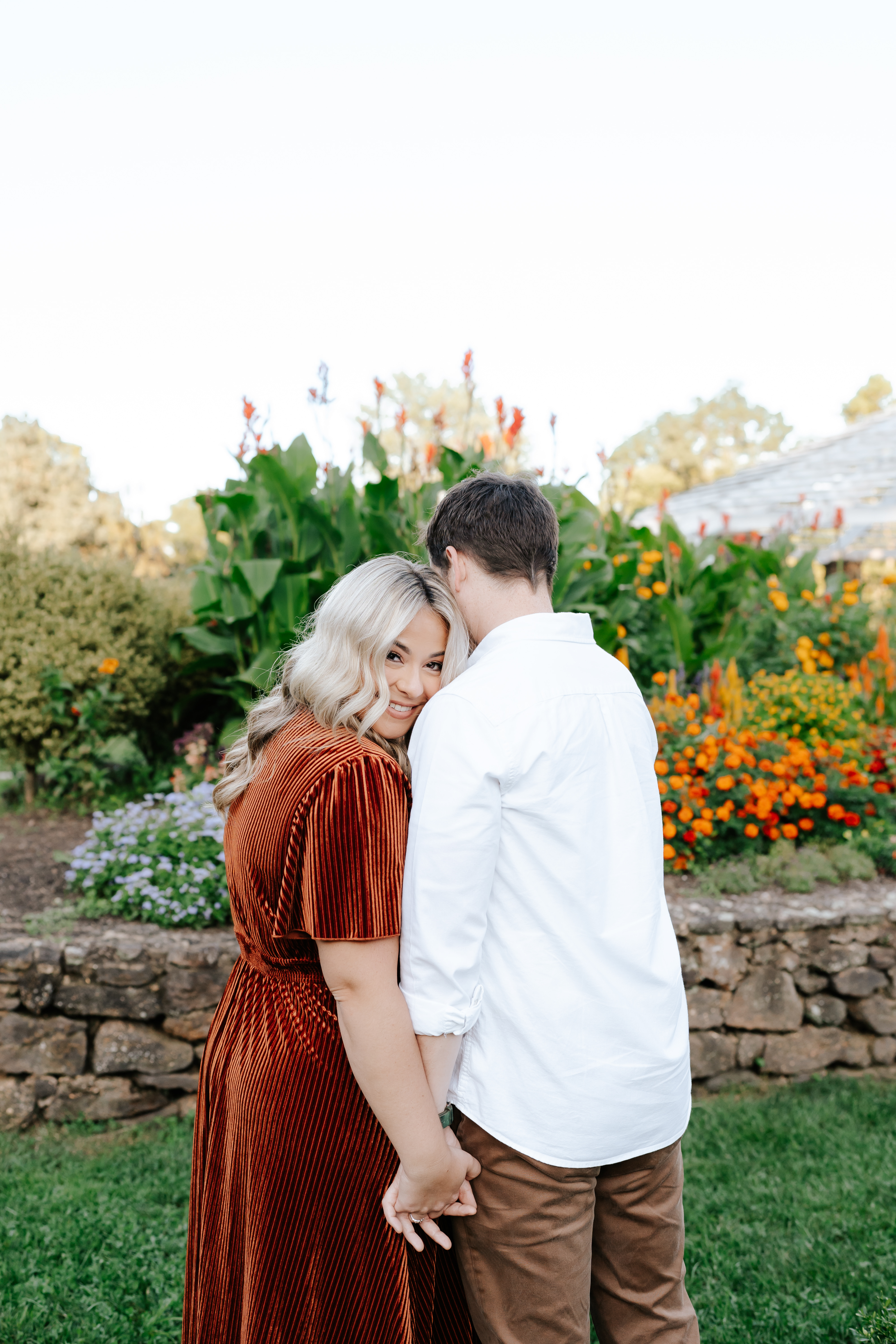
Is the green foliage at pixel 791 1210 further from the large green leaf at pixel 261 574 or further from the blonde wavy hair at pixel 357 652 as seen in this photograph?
the large green leaf at pixel 261 574

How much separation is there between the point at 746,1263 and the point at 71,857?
3247 mm

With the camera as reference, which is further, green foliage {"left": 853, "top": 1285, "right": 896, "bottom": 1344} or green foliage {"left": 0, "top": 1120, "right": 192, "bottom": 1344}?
green foliage {"left": 0, "top": 1120, "right": 192, "bottom": 1344}

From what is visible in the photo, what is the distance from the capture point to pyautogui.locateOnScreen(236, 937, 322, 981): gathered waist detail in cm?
153

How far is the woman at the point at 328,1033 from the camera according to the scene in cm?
137

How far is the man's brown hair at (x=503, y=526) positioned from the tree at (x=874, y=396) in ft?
99.8

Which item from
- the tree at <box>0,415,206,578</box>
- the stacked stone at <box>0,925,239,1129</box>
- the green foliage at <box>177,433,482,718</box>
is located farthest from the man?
the tree at <box>0,415,206,578</box>

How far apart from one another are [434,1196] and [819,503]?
7.89m

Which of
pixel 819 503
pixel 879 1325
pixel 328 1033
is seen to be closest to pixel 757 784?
pixel 879 1325

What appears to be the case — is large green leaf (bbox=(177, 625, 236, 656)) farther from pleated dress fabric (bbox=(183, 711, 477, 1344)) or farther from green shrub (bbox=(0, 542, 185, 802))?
pleated dress fabric (bbox=(183, 711, 477, 1344))

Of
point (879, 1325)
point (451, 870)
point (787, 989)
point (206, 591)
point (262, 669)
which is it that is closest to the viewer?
point (451, 870)

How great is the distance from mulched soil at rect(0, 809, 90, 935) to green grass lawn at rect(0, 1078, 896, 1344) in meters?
0.93

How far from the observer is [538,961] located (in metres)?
1.43

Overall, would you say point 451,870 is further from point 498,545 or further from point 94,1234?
point 94,1234

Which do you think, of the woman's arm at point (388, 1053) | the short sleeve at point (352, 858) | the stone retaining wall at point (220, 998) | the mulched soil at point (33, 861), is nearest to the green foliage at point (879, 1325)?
the stone retaining wall at point (220, 998)
